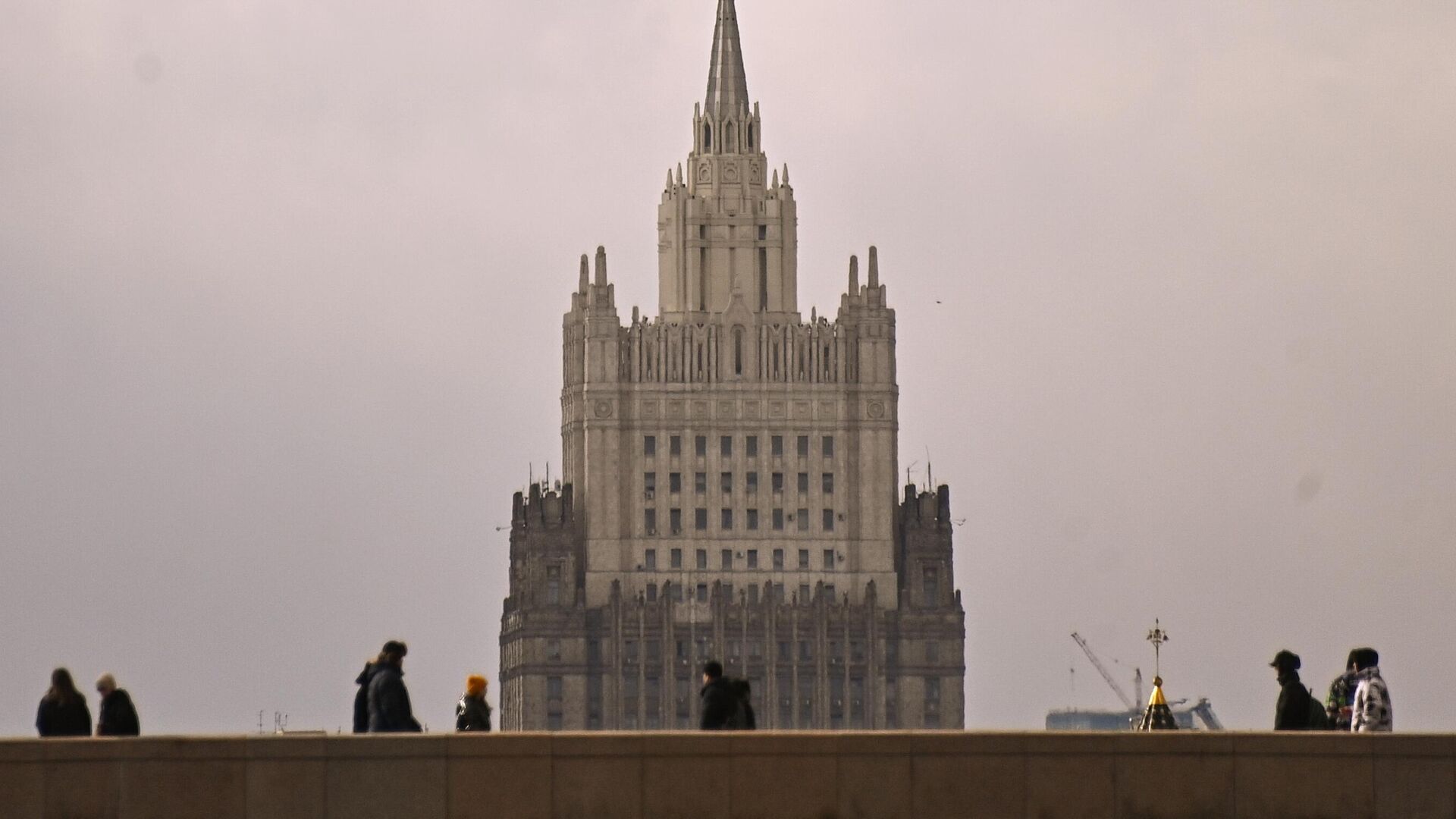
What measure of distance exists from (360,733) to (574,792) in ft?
12.5

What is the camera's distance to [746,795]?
224ft

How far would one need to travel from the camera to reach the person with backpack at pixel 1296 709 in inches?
2682

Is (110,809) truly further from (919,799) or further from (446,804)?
(919,799)

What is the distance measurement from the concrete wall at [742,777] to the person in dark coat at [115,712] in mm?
558

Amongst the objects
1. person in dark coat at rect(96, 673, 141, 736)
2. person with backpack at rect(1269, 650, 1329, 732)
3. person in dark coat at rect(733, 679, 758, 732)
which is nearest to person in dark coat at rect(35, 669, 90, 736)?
person in dark coat at rect(96, 673, 141, 736)

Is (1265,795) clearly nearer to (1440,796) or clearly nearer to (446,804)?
(1440,796)

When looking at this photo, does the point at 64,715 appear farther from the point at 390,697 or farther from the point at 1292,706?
the point at 1292,706

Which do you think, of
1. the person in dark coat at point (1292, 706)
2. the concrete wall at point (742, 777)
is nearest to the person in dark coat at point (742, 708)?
the concrete wall at point (742, 777)

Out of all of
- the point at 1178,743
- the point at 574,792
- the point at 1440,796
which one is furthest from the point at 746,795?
the point at 1440,796

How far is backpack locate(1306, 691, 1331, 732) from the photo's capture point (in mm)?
68938

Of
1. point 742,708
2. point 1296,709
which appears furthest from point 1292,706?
point 742,708

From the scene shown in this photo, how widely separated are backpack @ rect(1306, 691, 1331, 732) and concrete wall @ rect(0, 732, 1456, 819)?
100 cm

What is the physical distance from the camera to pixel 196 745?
68.0 metres

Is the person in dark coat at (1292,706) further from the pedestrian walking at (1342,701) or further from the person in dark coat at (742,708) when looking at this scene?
the person in dark coat at (742,708)
